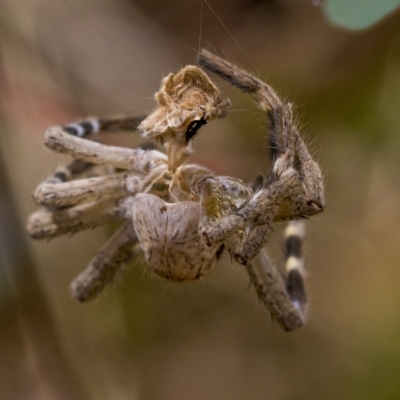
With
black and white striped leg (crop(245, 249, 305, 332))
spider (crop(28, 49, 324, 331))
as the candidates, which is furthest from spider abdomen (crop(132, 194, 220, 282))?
black and white striped leg (crop(245, 249, 305, 332))

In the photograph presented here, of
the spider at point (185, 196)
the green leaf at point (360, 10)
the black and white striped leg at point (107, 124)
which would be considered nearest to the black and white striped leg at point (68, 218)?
the spider at point (185, 196)

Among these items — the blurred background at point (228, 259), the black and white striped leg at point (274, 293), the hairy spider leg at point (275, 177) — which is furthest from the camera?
the blurred background at point (228, 259)

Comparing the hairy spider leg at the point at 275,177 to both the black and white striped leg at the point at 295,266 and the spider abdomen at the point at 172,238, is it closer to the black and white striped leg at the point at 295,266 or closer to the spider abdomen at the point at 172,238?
the spider abdomen at the point at 172,238

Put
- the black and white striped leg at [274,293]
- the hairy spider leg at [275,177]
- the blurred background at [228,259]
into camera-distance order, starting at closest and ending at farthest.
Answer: the hairy spider leg at [275,177], the black and white striped leg at [274,293], the blurred background at [228,259]

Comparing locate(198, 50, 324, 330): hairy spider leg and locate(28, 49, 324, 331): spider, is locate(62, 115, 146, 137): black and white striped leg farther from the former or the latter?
locate(198, 50, 324, 330): hairy spider leg

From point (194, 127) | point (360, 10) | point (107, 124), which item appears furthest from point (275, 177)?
point (107, 124)

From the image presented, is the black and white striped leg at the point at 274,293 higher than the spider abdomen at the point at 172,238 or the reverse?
the reverse

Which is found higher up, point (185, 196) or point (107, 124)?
point (107, 124)

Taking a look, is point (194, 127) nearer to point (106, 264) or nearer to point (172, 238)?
point (172, 238)
